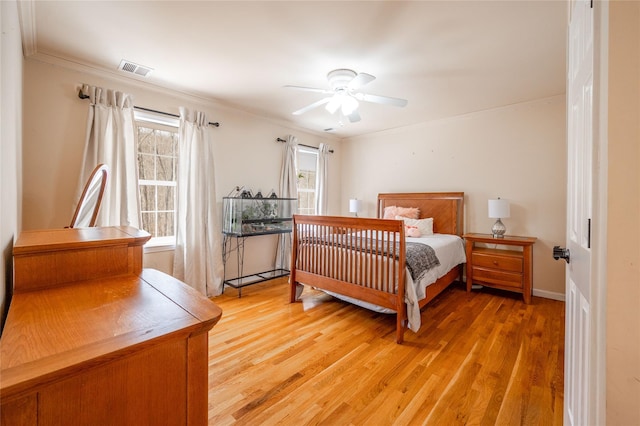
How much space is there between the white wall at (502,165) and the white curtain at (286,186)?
159cm

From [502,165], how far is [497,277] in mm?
1465

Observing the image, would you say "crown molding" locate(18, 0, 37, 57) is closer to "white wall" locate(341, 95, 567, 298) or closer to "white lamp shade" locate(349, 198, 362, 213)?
"white lamp shade" locate(349, 198, 362, 213)

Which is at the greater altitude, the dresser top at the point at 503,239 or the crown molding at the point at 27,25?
the crown molding at the point at 27,25

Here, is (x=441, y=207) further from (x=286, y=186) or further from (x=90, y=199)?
(x=90, y=199)

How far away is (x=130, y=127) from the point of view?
9.32ft

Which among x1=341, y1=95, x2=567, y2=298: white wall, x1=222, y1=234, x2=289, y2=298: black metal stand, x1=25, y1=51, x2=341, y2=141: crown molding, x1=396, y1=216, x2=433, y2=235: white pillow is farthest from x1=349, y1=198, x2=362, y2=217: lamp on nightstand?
x1=25, y1=51, x2=341, y2=141: crown molding

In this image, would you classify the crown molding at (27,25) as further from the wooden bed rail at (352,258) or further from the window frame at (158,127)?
the wooden bed rail at (352,258)

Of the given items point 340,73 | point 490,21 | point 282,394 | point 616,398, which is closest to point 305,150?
point 340,73

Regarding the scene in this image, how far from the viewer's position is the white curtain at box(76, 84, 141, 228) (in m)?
2.62

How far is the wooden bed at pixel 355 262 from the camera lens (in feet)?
7.94

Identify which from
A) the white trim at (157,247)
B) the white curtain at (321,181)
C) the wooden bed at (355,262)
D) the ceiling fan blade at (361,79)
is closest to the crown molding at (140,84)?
the white curtain at (321,181)

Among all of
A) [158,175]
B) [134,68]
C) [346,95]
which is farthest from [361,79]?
[158,175]

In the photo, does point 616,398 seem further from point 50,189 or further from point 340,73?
point 50,189

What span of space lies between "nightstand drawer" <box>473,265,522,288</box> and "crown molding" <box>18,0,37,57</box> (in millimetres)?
4716
